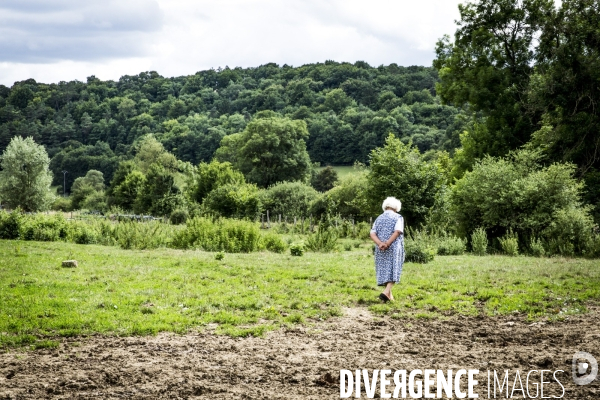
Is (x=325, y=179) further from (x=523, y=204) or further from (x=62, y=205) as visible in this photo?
(x=523, y=204)

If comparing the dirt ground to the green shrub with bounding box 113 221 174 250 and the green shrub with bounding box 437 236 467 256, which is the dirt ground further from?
A: the green shrub with bounding box 113 221 174 250

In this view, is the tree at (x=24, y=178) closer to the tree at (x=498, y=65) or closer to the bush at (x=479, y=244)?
the tree at (x=498, y=65)

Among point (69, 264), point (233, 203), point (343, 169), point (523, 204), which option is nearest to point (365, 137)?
point (343, 169)

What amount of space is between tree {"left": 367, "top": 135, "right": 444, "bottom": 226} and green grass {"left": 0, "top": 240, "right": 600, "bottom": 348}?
40.2 feet

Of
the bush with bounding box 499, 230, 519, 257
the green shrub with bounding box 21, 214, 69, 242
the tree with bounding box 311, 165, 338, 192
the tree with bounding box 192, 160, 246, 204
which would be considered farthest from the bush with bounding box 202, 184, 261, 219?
the tree with bounding box 311, 165, 338, 192

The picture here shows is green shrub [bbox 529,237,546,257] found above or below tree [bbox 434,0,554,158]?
below

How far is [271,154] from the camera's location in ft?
270

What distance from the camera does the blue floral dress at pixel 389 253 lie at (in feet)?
35.5

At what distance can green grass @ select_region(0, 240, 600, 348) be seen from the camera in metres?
9.02

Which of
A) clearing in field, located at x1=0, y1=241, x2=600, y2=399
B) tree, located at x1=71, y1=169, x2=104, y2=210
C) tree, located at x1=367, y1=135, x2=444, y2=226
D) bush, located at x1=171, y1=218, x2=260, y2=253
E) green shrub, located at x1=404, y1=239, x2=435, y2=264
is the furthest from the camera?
tree, located at x1=71, y1=169, x2=104, y2=210

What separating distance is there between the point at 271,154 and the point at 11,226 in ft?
191

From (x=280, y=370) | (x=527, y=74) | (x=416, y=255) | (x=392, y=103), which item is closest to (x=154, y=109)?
(x=392, y=103)

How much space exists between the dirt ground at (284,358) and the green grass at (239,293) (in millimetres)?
612

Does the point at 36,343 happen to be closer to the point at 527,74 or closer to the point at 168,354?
the point at 168,354
